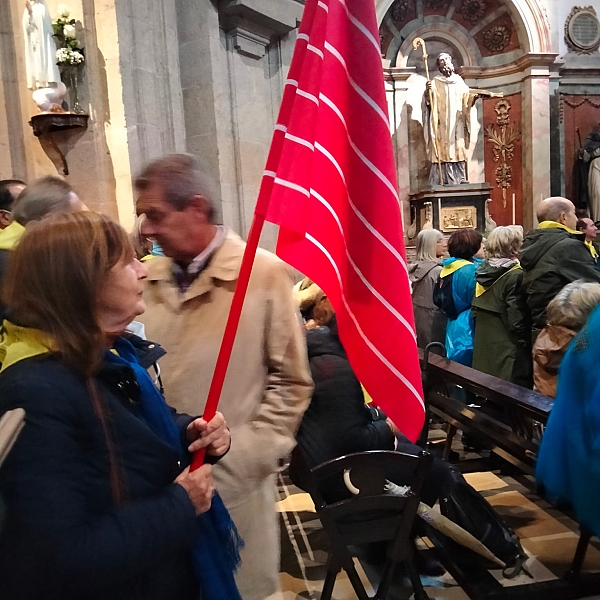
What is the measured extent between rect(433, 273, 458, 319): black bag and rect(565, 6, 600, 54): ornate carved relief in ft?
31.4

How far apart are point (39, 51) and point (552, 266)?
12.2ft

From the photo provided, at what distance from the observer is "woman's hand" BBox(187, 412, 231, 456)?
117cm

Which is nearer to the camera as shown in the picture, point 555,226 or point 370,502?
point 370,502

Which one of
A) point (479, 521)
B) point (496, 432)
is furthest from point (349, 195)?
point (496, 432)

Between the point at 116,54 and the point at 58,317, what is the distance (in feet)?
12.7

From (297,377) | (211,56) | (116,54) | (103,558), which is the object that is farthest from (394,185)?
(211,56)

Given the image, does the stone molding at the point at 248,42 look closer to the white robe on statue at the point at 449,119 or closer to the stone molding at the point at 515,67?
the white robe on statue at the point at 449,119

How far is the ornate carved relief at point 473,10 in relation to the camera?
462 inches

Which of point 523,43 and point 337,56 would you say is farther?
point 523,43

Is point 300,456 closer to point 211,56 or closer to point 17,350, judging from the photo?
point 17,350

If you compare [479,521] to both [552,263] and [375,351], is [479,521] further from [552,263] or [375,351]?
[552,263]

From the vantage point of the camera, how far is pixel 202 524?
3.91ft

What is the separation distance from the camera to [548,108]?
11484 millimetres

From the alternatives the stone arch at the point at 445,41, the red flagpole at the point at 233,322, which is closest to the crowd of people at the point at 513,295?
the red flagpole at the point at 233,322
